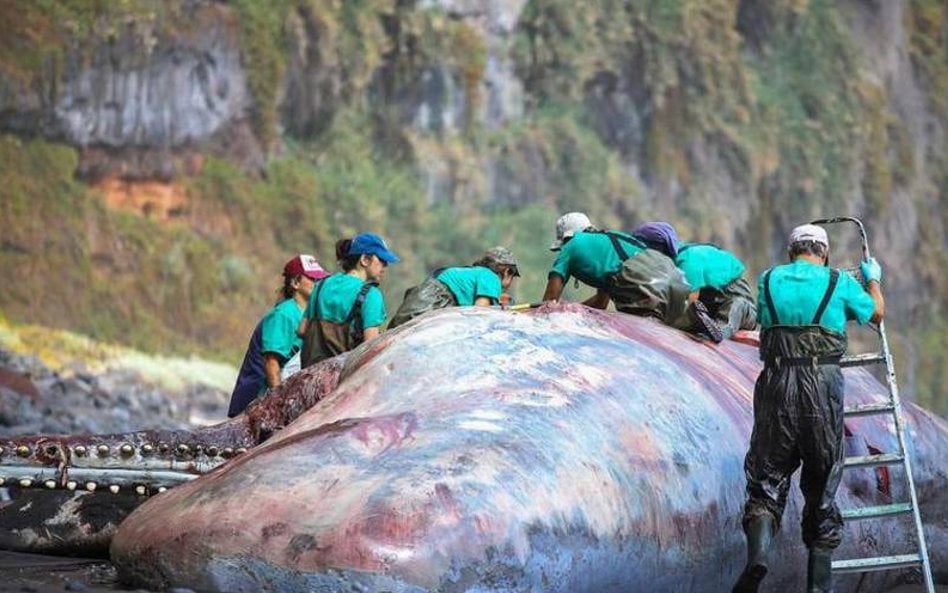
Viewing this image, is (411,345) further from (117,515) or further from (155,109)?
(155,109)

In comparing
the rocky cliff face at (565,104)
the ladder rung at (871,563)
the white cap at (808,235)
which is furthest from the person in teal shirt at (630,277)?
the rocky cliff face at (565,104)

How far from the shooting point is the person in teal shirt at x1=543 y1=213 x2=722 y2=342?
10.4 metres

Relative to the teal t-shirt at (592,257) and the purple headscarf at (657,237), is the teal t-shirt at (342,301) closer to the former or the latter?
the teal t-shirt at (592,257)

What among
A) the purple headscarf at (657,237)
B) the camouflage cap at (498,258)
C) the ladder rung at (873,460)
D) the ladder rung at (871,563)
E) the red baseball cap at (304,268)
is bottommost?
the ladder rung at (871,563)

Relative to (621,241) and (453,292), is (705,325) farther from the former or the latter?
(453,292)

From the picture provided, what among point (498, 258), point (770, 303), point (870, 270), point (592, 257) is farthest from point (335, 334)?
point (870, 270)

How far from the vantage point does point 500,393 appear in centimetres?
830

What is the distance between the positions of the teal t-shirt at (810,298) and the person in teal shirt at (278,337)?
3.86 m

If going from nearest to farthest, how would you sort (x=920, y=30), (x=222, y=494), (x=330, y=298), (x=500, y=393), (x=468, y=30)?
(x=222, y=494) → (x=500, y=393) → (x=330, y=298) → (x=468, y=30) → (x=920, y=30)

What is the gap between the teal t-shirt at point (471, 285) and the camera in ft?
38.1

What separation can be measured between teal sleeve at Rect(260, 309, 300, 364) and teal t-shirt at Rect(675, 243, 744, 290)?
8.26 ft

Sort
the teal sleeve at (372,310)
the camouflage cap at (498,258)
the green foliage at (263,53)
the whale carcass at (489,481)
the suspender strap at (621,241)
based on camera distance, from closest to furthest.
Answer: the whale carcass at (489,481) → the suspender strap at (621,241) → the teal sleeve at (372,310) → the camouflage cap at (498,258) → the green foliage at (263,53)

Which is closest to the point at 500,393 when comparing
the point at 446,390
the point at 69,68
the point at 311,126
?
the point at 446,390

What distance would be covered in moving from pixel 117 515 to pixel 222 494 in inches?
93.1
